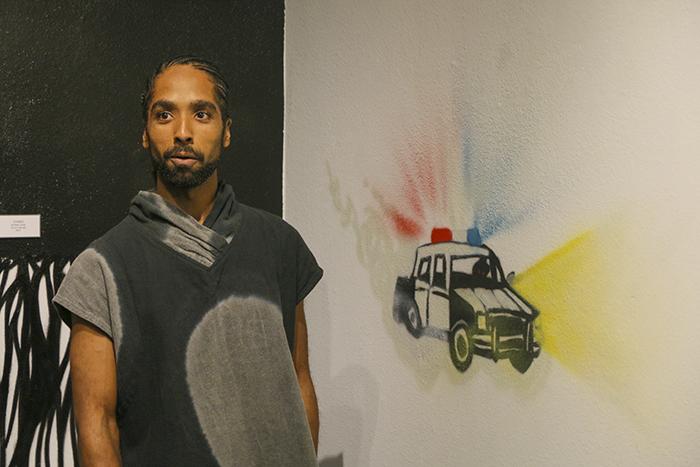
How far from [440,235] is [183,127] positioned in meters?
0.66

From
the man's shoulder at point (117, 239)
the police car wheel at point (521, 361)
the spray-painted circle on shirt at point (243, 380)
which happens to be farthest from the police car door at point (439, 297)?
the man's shoulder at point (117, 239)

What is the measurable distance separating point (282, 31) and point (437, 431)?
1104mm

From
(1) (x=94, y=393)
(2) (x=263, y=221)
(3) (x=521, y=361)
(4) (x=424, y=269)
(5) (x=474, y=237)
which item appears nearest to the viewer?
(1) (x=94, y=393)

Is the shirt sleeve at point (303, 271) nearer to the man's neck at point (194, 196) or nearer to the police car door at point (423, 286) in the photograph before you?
the man's neck at point (194, 196)

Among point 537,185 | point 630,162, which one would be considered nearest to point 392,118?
point 537,185

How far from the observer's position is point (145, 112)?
1496 mm

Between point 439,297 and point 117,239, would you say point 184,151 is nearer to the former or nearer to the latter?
point 117,239

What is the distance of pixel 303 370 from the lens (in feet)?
5.26

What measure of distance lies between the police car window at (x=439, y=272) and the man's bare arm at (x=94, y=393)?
30.4 inches

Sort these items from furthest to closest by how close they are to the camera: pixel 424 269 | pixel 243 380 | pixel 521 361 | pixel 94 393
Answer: pixel 424 269 → pixel 521 361 → pixel 243 380 → pixel 94 393

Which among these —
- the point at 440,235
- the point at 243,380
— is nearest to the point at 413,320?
the point at 440,235

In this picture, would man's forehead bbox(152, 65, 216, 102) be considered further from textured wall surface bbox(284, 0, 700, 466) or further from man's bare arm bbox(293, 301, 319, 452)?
textured wall surface bbox(284, 0, 700, 466)

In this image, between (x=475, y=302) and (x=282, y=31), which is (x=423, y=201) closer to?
(x=475, y=302)

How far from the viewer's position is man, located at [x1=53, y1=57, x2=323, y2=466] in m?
1.34
